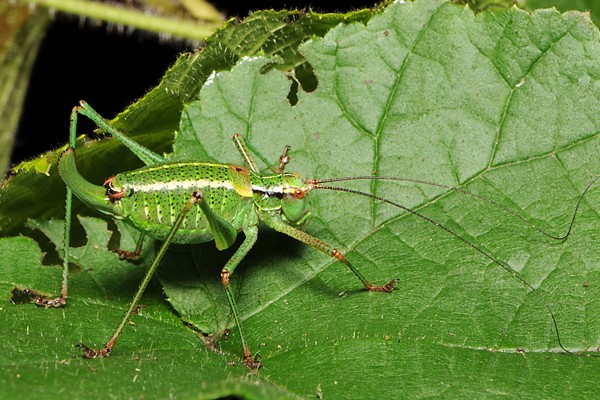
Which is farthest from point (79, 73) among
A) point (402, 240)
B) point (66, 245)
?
point (402, 240)

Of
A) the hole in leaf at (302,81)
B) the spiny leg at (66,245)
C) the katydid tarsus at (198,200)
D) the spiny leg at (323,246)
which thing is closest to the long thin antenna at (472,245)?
the katydid tarsus at (198,200)

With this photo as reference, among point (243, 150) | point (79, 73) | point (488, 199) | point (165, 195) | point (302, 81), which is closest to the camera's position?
point (488, 199)

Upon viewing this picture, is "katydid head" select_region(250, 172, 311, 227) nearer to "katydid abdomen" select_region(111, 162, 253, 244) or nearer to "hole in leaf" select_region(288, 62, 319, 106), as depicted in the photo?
"katydid abdomen" select_region(111, 162, 253, 244)

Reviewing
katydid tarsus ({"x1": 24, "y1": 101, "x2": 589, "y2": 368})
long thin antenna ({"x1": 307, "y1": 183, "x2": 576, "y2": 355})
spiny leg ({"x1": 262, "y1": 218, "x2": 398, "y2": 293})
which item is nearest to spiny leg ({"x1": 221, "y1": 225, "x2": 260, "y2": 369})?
katydid tarsus ({"x1": 24, "y1": 101, "x2": 589, "y2": 368})

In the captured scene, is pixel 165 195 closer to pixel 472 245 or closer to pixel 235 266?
pixel 235 266

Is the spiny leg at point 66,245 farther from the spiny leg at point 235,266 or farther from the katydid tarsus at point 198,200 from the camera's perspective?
the spiny leg at point 235,266

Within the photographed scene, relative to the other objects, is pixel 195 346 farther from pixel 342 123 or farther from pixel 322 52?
pixel 322 52

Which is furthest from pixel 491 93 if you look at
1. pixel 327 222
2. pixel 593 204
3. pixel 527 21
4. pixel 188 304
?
pixel 188 304
